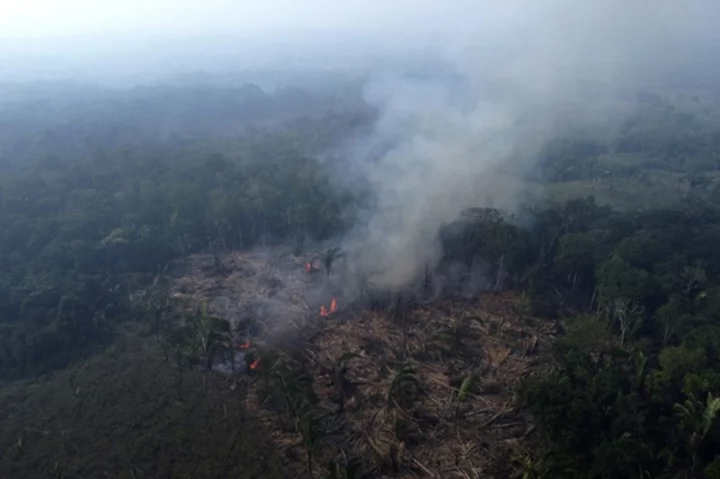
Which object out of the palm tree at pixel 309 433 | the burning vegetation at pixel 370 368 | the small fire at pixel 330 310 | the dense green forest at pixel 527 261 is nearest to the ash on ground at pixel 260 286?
the burning vegetation at pixel 370 368

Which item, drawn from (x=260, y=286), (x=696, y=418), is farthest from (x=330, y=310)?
(x=696, y=418)

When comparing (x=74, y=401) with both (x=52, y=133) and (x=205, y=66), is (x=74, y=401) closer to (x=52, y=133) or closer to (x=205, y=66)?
(x=52, y=133)

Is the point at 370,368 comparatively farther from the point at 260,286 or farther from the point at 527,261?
the point at 527,261

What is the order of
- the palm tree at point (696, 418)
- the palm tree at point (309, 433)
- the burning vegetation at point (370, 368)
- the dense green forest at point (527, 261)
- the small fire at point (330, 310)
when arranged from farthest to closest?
1. the small fire at point (330, 310)
2. the burning vegetation at point (370, 368)
3. the dense green forest at point (527, 261)
4. the palm tree at point (309, 433)
5. the palm tree at point (696, 418)

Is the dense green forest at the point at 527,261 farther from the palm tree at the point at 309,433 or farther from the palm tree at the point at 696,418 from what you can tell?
the palm tree at the point at 309,433

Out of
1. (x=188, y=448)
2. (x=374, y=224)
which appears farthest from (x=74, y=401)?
(x=374, y=224)

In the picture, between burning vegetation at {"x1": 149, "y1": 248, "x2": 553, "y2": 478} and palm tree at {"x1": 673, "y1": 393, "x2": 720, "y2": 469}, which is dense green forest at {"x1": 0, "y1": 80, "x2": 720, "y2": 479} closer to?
palm tree at {"x1": 673, "y1": 393, "x2": 720, "y2": 469}
